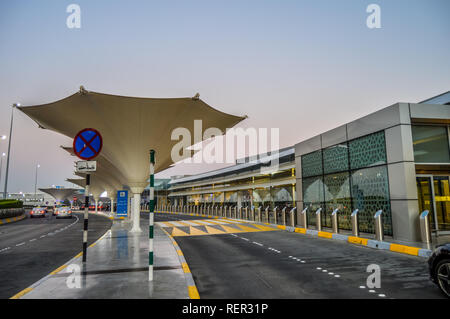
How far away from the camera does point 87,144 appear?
764 cm

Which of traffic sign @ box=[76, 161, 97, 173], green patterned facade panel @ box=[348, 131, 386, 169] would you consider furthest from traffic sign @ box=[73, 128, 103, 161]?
green patterned facade panel @ box=[348, 131, 386, 169]

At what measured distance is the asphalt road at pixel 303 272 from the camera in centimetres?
523

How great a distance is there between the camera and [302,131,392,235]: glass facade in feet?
40.8

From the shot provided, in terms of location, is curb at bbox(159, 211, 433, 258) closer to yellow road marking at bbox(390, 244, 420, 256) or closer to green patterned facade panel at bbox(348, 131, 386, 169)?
yellow road marking at bbox(390, 244, 420, 256)

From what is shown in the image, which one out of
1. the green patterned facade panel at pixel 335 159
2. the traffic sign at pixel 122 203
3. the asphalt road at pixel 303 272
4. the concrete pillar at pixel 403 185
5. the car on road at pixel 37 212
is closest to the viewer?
the asphalt road at pixel 303 272

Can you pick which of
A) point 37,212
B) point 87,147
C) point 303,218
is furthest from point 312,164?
point 37,212

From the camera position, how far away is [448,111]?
39.0ft

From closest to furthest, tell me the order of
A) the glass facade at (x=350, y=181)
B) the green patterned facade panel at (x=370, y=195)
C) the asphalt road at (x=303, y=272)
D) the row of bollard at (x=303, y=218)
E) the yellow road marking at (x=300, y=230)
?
1. the asphalt road at (x=303, y=272)
2. the row of bollard at (x=303, y=218)
3. the green patterned facade panel at (x=370, y=195)
4. the glass facade at (x=350, y=181)
5. the yellow road marking at (x=300, y=230)

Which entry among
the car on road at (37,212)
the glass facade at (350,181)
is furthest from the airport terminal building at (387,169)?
the car on road at (37,212)

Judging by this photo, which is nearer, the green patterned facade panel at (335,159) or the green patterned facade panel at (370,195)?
the green patterned facade panel at (370,195)

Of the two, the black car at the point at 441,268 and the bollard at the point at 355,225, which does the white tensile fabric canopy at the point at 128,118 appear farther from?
the black car at the point at 441,268

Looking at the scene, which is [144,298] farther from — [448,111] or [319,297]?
[448,111]
